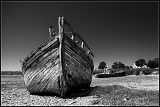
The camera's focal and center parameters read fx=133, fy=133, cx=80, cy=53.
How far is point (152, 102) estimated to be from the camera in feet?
15.7

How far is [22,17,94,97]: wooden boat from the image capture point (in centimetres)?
582

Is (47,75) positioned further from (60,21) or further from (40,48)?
(60,21)

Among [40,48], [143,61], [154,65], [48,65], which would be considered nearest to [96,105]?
[48,65]

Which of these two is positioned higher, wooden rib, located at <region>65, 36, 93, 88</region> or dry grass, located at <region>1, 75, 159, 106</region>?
wooden rib, located at <region>65, 36, 93, 88</region>

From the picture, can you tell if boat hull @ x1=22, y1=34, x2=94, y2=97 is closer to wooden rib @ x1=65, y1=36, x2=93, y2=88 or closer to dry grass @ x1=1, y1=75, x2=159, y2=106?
wooden rib @ x1=65, y1=36, x2=93, y2=88

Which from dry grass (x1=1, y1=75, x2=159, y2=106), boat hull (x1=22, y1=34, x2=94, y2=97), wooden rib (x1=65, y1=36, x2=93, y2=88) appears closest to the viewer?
dry grass (x1=1, y1=75, x2=159, y2=106)

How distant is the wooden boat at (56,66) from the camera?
582 centimetres

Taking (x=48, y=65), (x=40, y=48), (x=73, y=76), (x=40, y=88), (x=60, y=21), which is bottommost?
(x=40, y=88)

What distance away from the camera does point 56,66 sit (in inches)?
231

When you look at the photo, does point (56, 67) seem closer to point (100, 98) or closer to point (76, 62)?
point (76, 62)

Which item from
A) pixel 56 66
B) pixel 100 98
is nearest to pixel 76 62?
→ pixel 56 66

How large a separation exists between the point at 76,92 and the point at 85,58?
6.01 ft

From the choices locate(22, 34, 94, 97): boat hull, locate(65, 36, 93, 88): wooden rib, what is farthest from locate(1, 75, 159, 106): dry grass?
locate(65, 36, 93, 88): wooden rib

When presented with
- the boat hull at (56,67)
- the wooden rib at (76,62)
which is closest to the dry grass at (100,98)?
the boat hull at (56,67)
